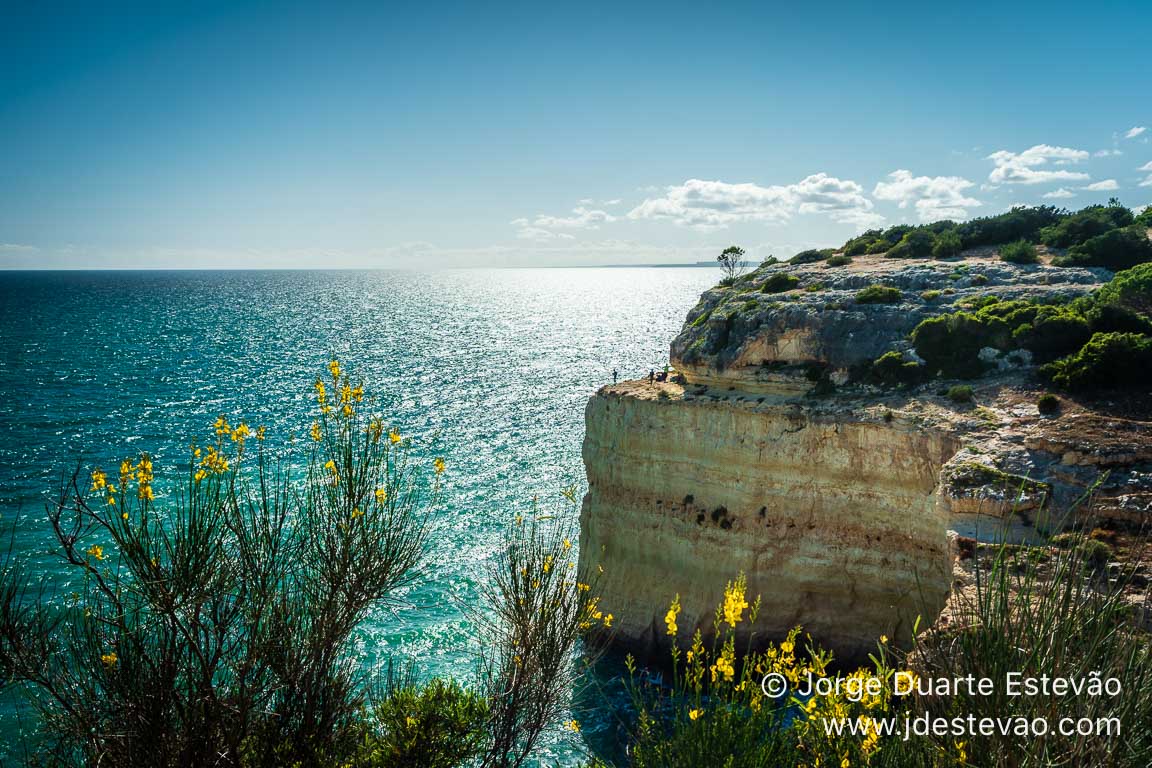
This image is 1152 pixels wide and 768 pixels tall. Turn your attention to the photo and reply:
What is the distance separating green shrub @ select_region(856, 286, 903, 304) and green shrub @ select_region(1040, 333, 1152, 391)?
32.2 feet

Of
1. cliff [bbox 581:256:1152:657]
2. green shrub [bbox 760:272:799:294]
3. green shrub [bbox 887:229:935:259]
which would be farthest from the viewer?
green shrub [bbox 887:229:935:259]

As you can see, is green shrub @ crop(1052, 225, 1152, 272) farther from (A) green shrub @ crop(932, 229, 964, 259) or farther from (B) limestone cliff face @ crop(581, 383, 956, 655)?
(B) limestone cliff face @ crop(581, 383, 956, 655)

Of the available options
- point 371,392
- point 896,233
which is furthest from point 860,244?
point 371,392

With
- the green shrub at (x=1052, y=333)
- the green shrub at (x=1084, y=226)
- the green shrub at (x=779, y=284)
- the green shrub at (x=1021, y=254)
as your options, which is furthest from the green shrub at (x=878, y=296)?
the green shrub at (x=1084, y=226)

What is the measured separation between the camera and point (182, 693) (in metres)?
11.5

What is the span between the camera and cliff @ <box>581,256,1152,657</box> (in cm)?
2128

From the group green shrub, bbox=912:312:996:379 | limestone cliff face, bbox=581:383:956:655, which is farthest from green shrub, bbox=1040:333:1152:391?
limestone cliff face, bbox=581:383:956:655

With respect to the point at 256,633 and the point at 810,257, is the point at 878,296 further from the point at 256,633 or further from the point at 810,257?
the point at 256,633

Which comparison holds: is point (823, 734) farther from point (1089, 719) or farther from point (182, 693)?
point (182, 693)

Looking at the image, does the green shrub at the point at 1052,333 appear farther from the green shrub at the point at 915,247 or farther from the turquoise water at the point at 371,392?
the turquoise water at the point at 371,392

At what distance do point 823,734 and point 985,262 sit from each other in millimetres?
35274

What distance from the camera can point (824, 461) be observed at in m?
27.5

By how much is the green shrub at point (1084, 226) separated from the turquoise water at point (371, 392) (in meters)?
34.9

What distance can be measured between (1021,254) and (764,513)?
21644 millimetres
